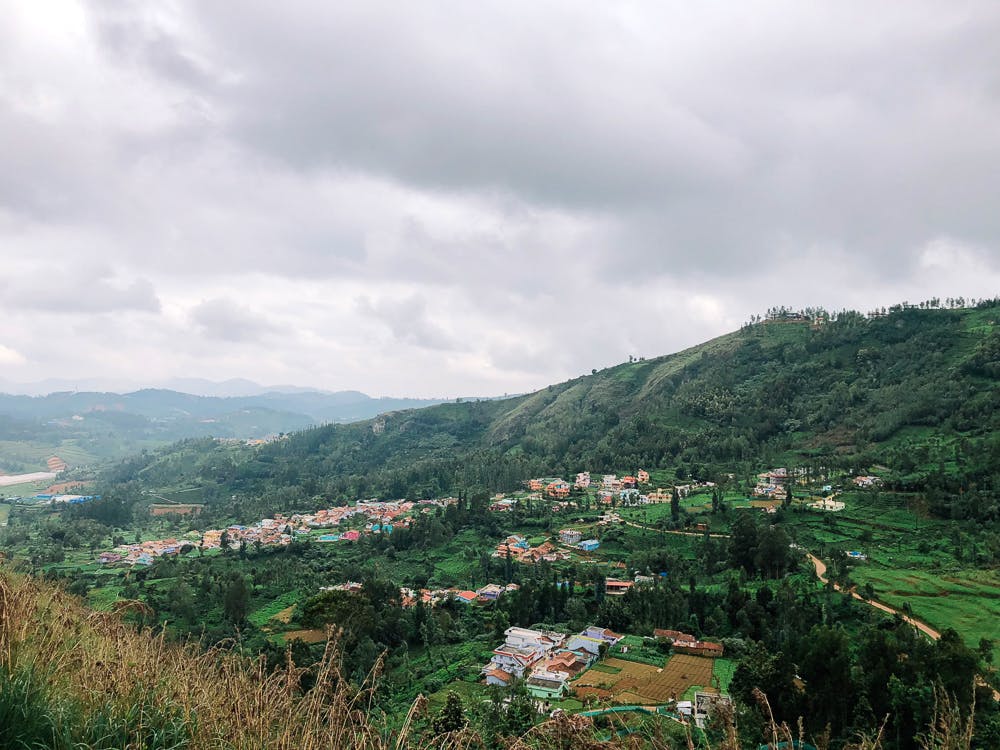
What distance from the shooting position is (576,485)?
57.6 metres

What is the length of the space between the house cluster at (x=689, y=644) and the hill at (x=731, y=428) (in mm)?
20525

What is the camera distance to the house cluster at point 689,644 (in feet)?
72.6

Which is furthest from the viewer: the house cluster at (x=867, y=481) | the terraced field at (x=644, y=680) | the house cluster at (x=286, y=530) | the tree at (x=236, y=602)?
the house cluster at (x=286, y=530)

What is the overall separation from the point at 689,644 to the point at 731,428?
45.3 m

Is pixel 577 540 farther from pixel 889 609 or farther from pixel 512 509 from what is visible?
pixel 889 609

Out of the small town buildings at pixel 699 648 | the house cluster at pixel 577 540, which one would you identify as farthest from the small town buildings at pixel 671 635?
the house cluster at pixel 577 540

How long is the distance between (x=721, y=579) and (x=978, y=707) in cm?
1702

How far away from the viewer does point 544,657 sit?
21719 millimetres

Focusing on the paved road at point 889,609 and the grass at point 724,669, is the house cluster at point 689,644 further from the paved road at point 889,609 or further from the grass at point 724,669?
the paved road at point 889,609

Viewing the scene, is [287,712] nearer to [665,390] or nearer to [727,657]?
[727,657]

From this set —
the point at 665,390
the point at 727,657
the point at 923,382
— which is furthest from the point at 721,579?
the point at 665,390

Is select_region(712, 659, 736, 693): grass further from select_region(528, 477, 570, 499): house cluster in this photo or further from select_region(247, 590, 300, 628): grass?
select_region(528, 477, 570, 499): house cluster

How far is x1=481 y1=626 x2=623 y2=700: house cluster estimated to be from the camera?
1909 cm

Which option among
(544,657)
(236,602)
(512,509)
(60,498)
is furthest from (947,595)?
(60,498)
